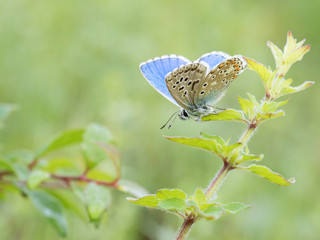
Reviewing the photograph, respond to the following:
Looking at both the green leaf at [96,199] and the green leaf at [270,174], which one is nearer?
the green leaf at [270,174]

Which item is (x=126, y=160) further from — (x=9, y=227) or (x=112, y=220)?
(x=9, y=227)

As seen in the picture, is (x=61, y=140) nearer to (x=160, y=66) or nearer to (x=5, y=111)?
(x=5, y=111)

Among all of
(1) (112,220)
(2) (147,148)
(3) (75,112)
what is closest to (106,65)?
(3) (75,112)

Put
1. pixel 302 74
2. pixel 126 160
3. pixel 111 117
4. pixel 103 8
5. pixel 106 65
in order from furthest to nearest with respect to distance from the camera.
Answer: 1. pixel 302 74
2. pixel 103 8
3. pixel 106 65
4. pixel 126 160
5. pixel 111 117

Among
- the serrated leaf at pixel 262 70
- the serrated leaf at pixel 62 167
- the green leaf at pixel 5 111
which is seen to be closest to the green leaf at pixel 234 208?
the serrated leaf at pixel 262 70

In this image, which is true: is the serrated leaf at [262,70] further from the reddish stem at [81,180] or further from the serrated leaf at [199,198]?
the reddish stem at [81,180]
